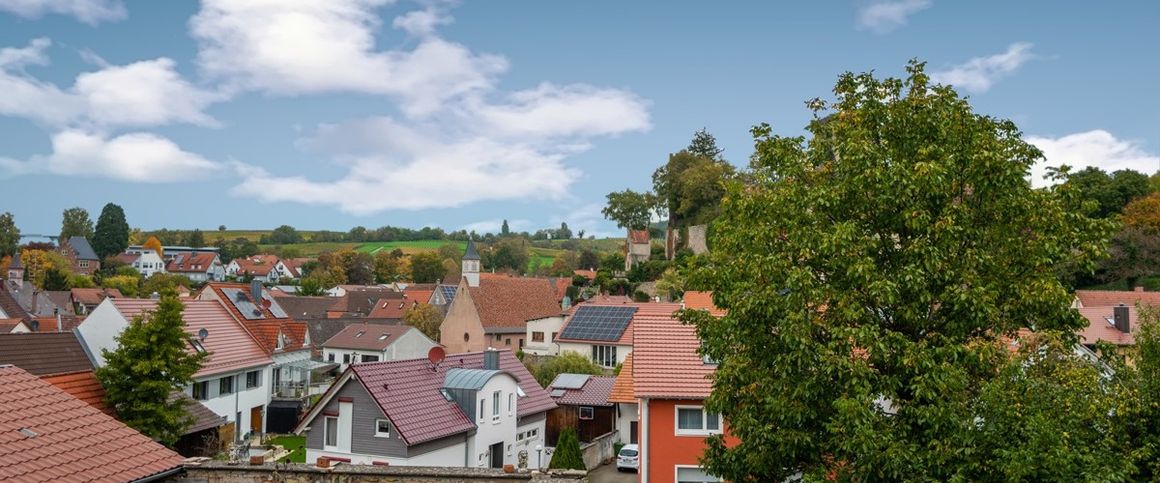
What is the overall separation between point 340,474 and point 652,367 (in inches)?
487

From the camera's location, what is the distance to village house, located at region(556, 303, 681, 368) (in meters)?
55.7

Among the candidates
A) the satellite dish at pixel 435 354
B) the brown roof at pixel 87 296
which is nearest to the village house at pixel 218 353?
the satellite dish at pixel 435 354

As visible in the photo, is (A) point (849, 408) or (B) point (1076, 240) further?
(B) point (1076, 240)

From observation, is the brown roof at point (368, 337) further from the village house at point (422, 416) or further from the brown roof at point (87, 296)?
the brown roof at point (87, 296)

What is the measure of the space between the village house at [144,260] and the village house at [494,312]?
121m

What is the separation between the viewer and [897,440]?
11938 mm

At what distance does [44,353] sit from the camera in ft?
96.7

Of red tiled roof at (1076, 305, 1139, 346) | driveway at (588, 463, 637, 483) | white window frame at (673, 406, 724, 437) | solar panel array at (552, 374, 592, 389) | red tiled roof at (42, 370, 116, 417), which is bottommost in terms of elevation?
driveway at (588, 463, 637, 483)

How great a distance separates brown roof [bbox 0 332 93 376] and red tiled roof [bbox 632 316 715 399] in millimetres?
18757

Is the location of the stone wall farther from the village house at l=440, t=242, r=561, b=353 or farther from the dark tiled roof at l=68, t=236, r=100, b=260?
the dark tiled roof at l=68, t=236, r=100, b=260

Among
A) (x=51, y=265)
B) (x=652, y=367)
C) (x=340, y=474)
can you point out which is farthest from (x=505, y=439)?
(x=51, y=265)

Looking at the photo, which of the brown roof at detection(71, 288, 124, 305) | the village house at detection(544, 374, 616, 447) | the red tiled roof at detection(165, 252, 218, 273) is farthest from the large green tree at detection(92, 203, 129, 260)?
the village house at detection(544, 374, 616, 447)

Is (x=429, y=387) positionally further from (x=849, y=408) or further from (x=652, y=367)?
(x=849, y=408)

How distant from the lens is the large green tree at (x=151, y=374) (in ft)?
80.3
